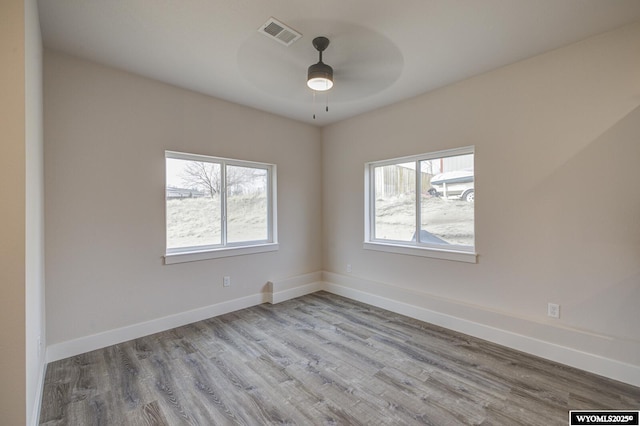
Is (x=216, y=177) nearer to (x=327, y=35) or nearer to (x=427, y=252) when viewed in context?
(x=327, y=35)

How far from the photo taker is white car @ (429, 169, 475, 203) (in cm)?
316

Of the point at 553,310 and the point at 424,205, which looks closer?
the point at 553,310

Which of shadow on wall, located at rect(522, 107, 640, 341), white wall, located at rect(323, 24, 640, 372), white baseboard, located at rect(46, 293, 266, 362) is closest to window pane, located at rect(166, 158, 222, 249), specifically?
white baseboard, located at rect(46, 293, 266, 362)

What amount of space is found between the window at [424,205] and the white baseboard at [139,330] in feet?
6.60

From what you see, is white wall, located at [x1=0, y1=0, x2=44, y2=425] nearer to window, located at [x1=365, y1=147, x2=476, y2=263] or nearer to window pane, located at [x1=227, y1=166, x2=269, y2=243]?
window pane, located at [x1=227, y1=166, x2=269, y2=243]

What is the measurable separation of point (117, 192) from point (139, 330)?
4.69ft

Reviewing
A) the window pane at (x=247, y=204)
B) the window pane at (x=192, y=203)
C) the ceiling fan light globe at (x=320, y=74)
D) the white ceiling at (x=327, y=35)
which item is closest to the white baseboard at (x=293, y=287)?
the window pane at (x=247, y=204)

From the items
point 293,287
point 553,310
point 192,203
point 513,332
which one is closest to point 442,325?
point 513,332

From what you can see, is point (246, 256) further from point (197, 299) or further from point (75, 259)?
point (75, 259)

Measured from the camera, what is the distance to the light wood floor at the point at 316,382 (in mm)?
1850

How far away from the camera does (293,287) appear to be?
13.9 ft

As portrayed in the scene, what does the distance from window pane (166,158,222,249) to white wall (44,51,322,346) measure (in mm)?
182

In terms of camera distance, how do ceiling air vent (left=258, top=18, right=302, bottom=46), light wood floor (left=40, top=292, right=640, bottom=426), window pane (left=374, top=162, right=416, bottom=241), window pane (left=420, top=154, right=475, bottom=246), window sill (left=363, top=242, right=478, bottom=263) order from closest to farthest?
1. light wood floor (left=40, top=292, right=640, bottom=426)
2. ceiling air vent (left=258, top=18, right=302, bottom=46)
3. window sill (left=363, top=242, right=478, bottom=263)
4. window pane (left=420, top=154, right=475, bottom=246)
5. window pane (left=374, top=162, right=416, bottom=241)

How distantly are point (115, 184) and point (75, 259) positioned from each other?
2.51 feet
